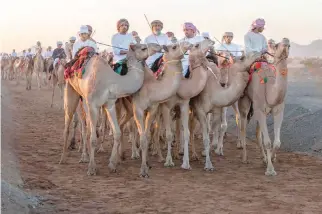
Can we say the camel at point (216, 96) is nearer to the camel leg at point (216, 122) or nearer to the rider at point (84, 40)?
the camel leg at point (216, 122)

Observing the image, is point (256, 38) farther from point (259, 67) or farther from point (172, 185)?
point (172, 185)

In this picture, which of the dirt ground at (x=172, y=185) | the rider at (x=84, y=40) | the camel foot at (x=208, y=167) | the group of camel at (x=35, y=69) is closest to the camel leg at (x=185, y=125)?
the dirt ground at (x=172, y=185)

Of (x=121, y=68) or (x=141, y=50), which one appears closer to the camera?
(x=141, y=50)

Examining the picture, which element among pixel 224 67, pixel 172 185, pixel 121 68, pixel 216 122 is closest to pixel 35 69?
pixel 224 67

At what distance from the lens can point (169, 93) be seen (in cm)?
895

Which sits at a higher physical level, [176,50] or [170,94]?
[176,50]

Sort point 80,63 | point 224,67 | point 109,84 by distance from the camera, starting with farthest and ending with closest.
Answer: point 224,67 < point 80,63 < point 109,84

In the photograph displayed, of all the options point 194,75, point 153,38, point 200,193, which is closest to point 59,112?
point 153,38

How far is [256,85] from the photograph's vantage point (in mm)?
9492

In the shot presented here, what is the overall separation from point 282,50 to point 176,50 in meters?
1.80

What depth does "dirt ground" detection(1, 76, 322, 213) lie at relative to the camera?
702cm

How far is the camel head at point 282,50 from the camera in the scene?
8812 millimetres

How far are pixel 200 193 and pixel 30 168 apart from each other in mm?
3274

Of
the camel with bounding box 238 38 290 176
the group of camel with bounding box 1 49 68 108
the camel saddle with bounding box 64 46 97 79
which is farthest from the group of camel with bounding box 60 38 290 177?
the group of camel with bounding box 1 49 68 108
